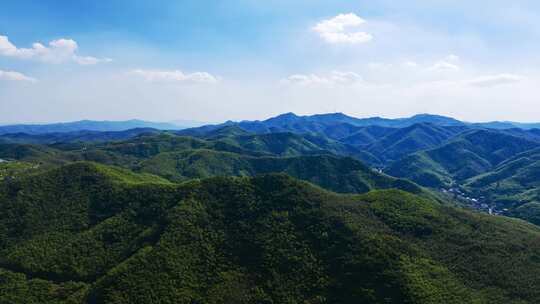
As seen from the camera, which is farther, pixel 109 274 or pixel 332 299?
pixel 109 274

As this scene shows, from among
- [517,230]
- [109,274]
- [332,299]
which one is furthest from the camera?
[517,230]

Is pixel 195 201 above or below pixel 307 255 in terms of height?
above

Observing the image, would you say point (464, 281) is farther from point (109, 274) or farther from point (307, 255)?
point (109, 274)

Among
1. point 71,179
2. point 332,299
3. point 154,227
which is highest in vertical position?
point 71,179

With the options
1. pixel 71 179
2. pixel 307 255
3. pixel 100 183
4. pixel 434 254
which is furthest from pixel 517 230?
pixel 71 179

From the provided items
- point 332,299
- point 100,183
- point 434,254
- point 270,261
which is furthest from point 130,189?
point 434,254

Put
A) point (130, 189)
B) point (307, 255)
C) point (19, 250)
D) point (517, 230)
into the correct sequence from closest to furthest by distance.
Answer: point (307, 255) < point (19, 250) < point (517, 230) < point (130, 189)

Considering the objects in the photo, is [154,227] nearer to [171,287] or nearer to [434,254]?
[171,287]
